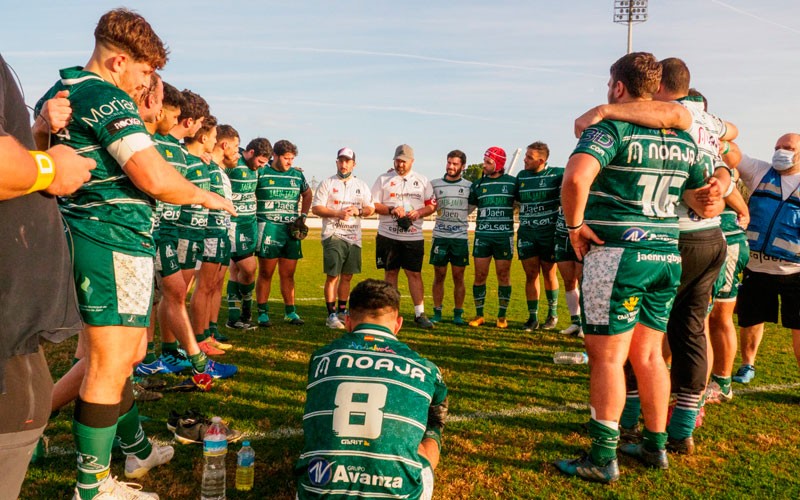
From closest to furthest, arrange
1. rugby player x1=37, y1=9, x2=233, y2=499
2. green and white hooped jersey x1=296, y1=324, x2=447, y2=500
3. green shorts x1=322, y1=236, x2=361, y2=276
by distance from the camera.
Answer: green and white hooped jersey x1=296, y1=324, x2=447, y2=500
rugby player x1=37, y1=9, x2=233, y2=499
green shorts x1=322, y1=236, x2=361, y2=276

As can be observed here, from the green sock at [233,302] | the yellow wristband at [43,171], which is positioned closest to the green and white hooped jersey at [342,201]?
the green sock at [233,302]

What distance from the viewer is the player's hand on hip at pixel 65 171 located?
179cm

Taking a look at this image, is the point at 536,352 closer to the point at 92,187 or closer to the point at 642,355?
the point at 642,355

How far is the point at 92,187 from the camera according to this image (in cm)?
287

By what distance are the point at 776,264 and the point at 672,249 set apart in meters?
2.63

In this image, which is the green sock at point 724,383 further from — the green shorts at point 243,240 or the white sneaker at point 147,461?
the green shorts at point 243,240

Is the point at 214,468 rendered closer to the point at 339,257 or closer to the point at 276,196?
the point at 339,257

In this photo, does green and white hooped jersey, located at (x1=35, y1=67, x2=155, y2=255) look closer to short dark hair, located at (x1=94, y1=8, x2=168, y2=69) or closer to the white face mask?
short dark hair, located at (x1=94, y1=8, x2=168, y2=69)

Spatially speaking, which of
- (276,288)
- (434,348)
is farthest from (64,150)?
(276,288)

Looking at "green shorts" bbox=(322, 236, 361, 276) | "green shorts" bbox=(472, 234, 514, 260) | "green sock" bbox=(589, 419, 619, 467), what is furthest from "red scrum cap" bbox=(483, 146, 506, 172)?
"green sock" bbox=(589, 419, 619, 467)

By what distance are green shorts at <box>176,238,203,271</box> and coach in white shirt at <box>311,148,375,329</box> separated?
2.42 meters

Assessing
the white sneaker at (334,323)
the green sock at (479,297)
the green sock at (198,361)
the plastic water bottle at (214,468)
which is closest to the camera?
the plastic water bottle at (214,468)

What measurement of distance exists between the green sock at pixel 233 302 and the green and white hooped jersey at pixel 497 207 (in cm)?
392

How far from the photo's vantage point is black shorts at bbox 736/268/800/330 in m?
5.44
